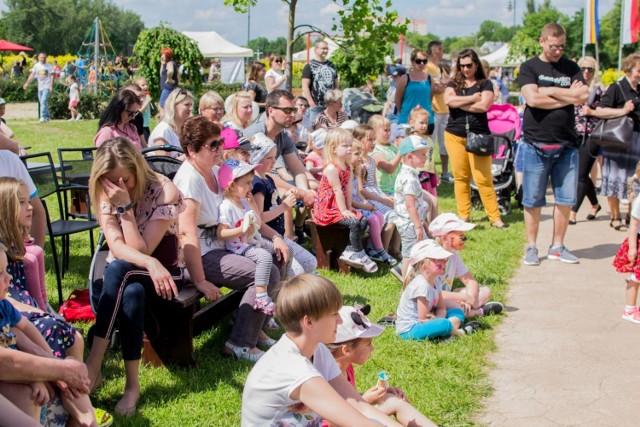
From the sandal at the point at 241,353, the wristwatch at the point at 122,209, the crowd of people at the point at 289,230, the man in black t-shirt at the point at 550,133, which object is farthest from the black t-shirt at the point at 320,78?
the wristwatch at the point at 122,209

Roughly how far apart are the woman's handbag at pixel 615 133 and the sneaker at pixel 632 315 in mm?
3268

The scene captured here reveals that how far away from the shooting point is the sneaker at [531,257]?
746 cm

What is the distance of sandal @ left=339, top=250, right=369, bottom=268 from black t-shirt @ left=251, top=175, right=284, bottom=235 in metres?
0.88

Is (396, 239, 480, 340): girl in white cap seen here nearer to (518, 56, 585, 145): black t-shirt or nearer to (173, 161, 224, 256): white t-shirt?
(173, 161, 224, 256): white t-shirt

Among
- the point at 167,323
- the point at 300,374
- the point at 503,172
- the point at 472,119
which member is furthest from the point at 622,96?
the point at 300,374

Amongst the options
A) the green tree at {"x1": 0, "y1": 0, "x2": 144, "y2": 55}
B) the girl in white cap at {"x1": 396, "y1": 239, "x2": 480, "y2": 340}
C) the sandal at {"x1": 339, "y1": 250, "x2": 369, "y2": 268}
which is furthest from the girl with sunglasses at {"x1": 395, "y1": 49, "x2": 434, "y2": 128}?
the green tree at {"x1": 0, "y1": 0, "x2": 144, "y2": 55}

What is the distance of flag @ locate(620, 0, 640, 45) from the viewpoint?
1969 centimetres

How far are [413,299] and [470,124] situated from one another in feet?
13.7

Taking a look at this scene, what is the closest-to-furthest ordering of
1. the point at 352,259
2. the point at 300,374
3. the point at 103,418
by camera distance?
the point at 300,374 → the point at 103,418 → the point at 352,259

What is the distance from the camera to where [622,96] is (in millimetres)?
8555

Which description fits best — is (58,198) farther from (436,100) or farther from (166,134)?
(436,100)

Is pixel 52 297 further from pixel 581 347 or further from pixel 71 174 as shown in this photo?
pixel 581 347

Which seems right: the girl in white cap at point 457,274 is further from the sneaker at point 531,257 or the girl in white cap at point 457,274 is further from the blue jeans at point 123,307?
the blue jeans at point 123,307

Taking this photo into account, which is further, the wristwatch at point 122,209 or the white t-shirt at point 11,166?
the white t-shirt at point 11,166
